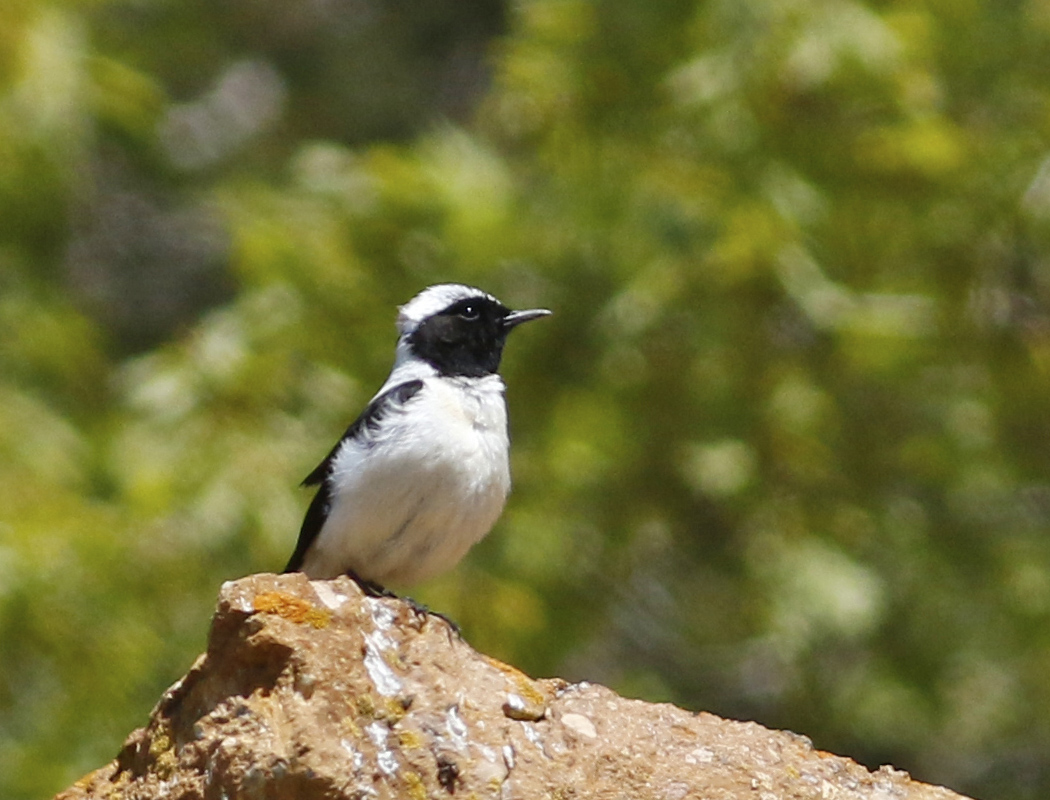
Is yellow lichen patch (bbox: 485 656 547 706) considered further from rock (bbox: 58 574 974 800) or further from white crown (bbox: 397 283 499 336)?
white crown (bbox: 397 283 499 336)

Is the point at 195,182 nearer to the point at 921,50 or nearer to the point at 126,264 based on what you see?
the point at 126,264

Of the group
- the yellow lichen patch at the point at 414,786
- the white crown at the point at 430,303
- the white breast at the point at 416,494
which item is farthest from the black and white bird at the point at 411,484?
the yellow lichen patch at the point at 414,786

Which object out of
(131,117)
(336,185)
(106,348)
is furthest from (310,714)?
(106,348)

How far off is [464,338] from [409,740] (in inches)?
127

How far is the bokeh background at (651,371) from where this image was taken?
8.43 meters

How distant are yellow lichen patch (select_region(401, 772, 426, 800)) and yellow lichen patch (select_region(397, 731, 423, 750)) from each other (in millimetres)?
74

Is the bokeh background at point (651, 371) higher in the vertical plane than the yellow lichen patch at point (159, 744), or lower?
higher

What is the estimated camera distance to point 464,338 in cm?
723

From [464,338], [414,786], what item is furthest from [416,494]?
[414,786]

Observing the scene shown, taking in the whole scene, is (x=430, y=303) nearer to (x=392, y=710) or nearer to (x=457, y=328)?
(x=457, y=328)

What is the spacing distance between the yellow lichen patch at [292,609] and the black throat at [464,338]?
8.67ft

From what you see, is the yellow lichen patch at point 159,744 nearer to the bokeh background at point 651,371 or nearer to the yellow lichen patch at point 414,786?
the yellow lichen patch at point 414,786

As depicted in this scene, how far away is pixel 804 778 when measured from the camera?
4.42m

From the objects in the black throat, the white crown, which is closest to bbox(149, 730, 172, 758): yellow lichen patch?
the black throat
